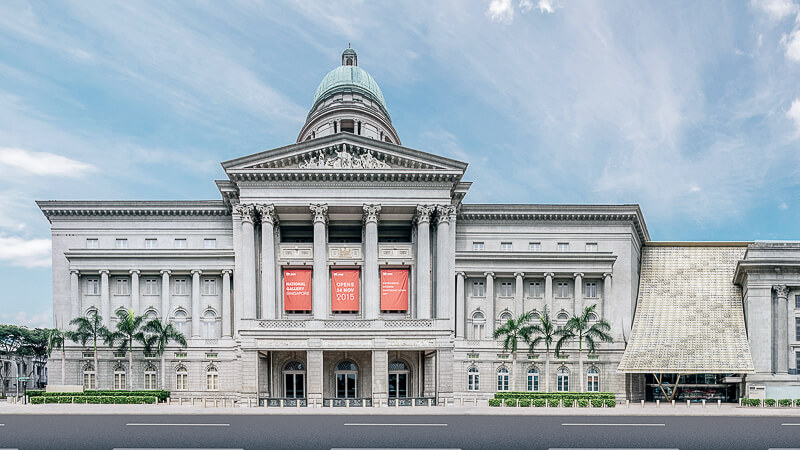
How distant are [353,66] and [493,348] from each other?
152 ft

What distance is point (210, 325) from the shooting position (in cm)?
6066

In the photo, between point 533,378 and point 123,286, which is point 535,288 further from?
point 123,286

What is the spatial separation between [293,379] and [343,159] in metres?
19.8

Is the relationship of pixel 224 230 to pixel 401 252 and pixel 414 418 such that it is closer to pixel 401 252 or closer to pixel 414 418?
pixel 401 252

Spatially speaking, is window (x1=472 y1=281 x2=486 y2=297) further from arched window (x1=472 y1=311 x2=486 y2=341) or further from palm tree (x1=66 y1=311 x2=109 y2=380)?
palm tree (x1=66 y1=311 x2=109 y2=380)

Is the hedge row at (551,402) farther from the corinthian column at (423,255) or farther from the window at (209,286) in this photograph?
the window at (209,286)

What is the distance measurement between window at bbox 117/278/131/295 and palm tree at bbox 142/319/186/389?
16.0 ft

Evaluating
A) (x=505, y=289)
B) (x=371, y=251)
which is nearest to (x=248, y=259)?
(x=371, y=251)

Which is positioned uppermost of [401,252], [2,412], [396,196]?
[396,196]

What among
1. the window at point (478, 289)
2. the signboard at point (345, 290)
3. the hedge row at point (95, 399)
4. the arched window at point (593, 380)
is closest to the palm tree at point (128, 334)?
the hedge row at point (95, 399)

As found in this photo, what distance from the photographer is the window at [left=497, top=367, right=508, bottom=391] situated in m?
59.3

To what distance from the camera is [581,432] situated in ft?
92.0

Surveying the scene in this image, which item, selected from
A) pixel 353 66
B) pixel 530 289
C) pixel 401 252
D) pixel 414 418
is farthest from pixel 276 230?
pixel 353 66

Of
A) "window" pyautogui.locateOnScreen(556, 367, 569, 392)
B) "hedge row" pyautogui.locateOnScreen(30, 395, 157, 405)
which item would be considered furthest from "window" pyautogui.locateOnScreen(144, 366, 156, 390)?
"window" pyautogui.locateOnScreen(556, 367, 569, 392)
